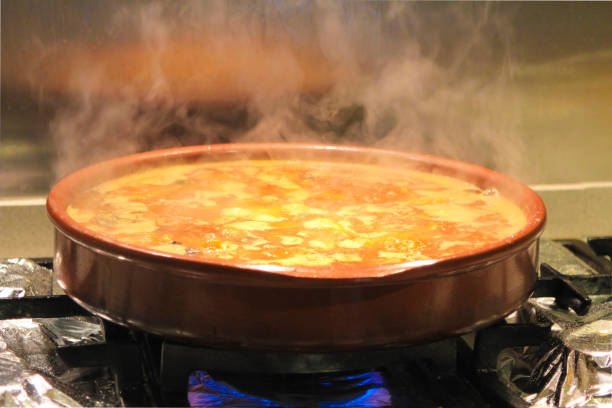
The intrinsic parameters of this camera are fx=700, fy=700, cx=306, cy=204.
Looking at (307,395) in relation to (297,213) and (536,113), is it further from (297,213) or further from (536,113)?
(536,113)

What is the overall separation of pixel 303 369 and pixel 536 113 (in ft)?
5.41

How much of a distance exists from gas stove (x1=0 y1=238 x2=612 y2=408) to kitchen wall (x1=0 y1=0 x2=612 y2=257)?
77 cm

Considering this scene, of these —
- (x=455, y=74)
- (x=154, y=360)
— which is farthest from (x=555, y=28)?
(x=154, y=360)

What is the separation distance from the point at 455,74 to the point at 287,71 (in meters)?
0.59

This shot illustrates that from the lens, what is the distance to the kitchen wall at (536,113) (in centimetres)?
212

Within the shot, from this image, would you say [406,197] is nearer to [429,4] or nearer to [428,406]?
[428,406]

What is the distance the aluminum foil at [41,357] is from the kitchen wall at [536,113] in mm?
→ 453

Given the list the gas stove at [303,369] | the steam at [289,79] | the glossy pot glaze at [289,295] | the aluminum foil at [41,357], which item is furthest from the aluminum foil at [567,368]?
the steam at [289,79]

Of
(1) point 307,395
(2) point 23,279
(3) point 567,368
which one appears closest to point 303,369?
(1) point 307,395

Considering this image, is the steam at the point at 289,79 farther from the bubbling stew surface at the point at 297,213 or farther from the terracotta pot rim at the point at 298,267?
the terracotta pot rim at the point at 298,267

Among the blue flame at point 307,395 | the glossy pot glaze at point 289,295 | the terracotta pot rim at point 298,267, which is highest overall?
the terracotta pot rim at point 298,267

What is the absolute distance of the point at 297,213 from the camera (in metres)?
1.55

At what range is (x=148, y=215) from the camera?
1.47 metres

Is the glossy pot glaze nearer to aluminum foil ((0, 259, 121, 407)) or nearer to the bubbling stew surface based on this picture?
the bubbling stew surface
